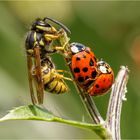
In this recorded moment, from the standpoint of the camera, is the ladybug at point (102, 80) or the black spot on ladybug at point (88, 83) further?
the ladybug at point (102, 80)

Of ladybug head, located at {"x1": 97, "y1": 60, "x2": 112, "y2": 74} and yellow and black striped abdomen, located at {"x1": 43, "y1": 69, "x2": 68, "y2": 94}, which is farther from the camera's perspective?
ladybug head, located at {"x1": 97, "y1": 60, "x2": 112, "y2": 74}

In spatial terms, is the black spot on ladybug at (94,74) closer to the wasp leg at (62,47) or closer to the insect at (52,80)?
the insect at (52,80)

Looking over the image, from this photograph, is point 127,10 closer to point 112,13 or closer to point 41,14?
point 112,13

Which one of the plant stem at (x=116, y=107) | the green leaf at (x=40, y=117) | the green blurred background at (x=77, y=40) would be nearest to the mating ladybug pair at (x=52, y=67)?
the plant stem at (x=116, y=107)

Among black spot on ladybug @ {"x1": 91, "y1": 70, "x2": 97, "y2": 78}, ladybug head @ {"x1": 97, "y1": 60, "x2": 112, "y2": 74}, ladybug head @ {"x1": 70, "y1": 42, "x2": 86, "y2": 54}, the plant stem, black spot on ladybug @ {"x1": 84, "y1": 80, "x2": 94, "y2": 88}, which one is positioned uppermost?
ladybug head @ {"x1": 70, "y1": 42, "x2": 86, "y2": 54}

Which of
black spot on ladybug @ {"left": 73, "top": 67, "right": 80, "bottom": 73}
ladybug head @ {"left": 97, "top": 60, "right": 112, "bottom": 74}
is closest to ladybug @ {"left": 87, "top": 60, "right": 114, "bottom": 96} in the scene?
ladybug head @ {"left": 97, "top": 60, "right": 112, "bottom": 74}

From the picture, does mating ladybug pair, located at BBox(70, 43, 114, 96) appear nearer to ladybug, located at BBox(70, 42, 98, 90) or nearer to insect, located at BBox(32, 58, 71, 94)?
ladybug, located at BBox(70, 42, 98, 90)
